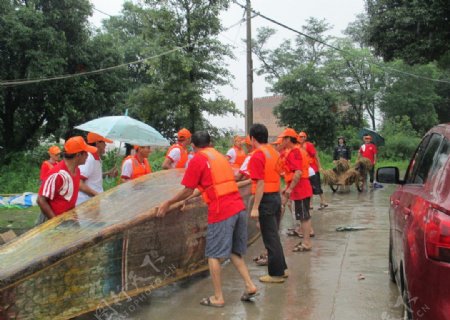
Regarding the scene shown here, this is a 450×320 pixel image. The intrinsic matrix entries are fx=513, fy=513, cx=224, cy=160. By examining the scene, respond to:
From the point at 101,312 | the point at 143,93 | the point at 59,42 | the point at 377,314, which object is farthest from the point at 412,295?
the point at 59,42

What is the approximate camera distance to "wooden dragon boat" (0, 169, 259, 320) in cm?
375

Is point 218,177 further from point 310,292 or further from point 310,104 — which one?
point 310,104

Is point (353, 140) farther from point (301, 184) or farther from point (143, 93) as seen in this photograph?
point (301, 184)

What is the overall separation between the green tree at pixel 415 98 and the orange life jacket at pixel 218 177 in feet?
93.7

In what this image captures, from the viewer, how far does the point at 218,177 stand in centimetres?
453

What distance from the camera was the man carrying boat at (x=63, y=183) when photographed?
4.59 meters

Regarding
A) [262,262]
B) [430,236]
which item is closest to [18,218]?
[262,262]

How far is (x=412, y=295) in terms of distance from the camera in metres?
2.96

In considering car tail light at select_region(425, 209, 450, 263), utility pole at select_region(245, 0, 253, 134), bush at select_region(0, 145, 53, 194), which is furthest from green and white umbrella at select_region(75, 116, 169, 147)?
bush at select_region(0, 145, 53, 194)

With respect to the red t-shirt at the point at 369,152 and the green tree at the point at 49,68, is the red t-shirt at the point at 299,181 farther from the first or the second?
the green tree at the point at 49,68

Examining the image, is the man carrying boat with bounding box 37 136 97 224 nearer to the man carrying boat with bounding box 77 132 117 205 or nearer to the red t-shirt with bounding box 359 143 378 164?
the man carrying boat with bounding box 77 132 117 205

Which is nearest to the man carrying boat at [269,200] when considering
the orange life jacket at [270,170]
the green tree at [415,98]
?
the orange life jacket at [270,170]

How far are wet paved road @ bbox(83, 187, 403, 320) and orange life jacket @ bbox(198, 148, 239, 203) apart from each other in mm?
1054

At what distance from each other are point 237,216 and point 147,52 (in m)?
14.8
